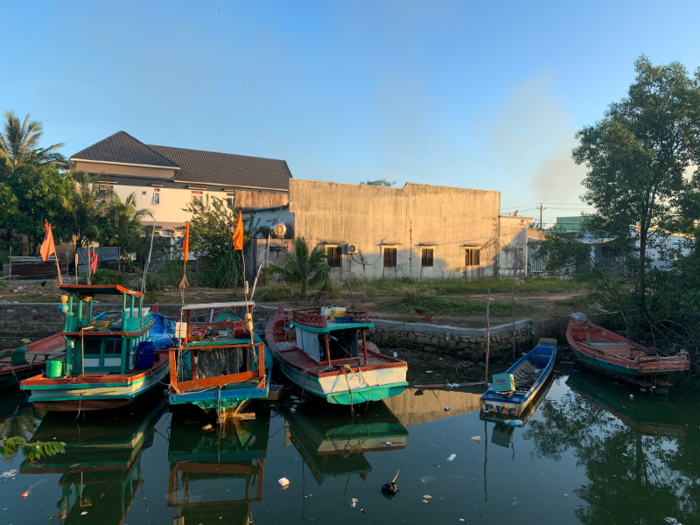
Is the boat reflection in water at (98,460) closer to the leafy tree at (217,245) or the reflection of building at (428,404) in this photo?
the reflection of building at (428,404)

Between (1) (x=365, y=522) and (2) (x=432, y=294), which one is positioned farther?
(2) (x=432, y=294)

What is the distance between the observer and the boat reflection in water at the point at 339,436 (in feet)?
24.2

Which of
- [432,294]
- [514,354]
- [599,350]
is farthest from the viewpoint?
[432,294]

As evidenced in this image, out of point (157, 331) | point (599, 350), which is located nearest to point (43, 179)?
point (157, 331)

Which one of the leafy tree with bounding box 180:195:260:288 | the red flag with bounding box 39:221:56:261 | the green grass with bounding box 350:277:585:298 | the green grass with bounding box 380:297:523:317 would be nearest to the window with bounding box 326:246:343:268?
the green grass with bounding box 350:277:585:298

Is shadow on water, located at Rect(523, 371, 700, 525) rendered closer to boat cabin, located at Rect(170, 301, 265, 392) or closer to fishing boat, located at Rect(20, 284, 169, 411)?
boat cabin, located at Rect(170, 301, 265, 392)

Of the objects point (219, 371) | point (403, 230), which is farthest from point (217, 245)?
point (219, 371)

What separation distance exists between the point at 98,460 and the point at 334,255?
1509cm

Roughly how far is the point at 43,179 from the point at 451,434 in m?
23.7

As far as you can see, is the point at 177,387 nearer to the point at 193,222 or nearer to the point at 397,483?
the point at 397,483

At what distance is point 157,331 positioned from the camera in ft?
42.2

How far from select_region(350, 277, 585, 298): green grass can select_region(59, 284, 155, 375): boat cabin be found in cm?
1077

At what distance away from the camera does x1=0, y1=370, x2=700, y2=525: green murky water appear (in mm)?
5996

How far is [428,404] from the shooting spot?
1014cm
